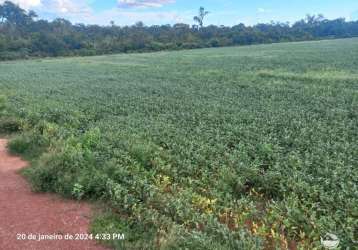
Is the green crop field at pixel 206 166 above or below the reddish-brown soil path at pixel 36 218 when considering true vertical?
above

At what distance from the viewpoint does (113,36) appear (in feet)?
299

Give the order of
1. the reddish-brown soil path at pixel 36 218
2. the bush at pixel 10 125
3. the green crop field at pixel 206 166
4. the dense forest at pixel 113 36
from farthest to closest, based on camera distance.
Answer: the dense forest at pixel 113 36
the bush at pixel 10 125
the reddish-brown soil path at pixel 36 218
the green crop field at pixel 206 166

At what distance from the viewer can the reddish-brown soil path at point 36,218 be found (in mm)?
5859

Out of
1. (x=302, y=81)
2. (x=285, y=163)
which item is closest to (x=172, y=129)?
(x=285, y=163)

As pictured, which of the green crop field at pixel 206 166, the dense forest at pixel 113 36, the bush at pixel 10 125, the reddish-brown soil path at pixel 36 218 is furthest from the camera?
the dense forest at pixel 113 36

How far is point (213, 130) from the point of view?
1075 centimetres

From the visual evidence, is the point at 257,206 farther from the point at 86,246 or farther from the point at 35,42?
the point at 35,42

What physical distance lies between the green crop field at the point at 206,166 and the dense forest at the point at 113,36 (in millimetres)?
59168

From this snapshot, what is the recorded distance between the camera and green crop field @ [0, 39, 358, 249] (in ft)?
18.6

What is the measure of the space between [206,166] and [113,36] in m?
87.3

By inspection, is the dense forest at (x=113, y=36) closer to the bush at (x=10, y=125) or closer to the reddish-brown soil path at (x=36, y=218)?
the bush at (x=10, y=125)
